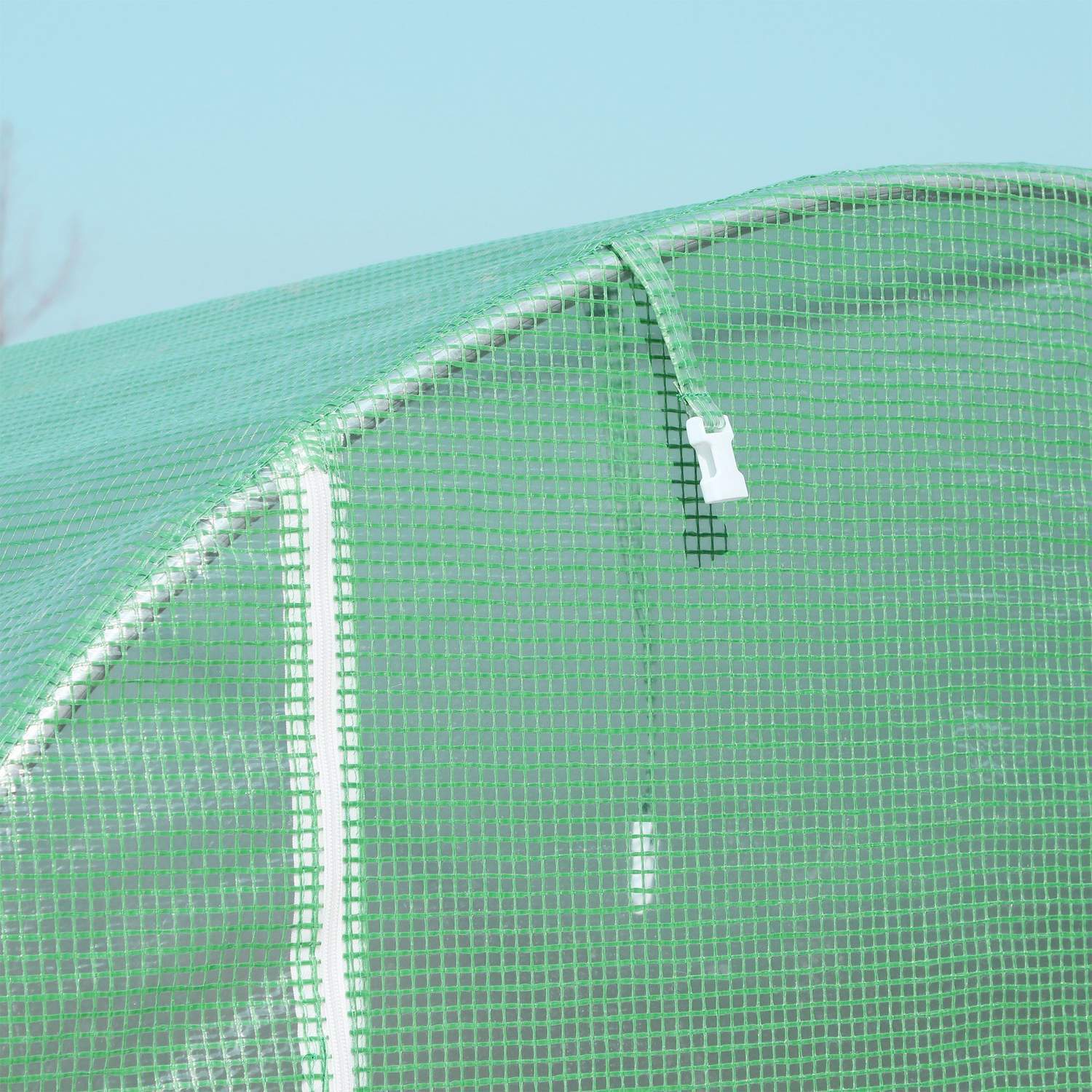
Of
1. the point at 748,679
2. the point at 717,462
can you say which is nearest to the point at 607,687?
the point at 748,679

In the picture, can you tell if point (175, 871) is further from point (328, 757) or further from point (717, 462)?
point (717, 462)

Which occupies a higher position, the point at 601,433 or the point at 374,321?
the point at 374,321

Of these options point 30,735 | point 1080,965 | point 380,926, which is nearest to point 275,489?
point 30,735

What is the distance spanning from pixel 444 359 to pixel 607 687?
2.24 feet

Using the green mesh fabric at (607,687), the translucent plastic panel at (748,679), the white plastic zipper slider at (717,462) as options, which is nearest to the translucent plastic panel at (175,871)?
the green mesh fabric at (607,687)

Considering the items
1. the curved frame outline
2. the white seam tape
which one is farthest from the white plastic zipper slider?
the white seam tape

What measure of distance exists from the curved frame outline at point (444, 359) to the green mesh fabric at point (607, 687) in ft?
0.05

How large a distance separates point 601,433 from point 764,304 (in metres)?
0.48

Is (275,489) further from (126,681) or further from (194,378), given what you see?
(194,378)

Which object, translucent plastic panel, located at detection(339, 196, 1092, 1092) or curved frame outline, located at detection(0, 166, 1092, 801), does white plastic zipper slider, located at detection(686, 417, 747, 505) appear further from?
curved frame outline, located at detection(0, 166, 1092, 801)

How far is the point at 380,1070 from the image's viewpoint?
2053 millimetres

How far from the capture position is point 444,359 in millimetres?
2238

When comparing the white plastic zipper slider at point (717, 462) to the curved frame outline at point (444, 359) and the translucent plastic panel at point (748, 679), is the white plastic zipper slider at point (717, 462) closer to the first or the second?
the translucent plastic panel at point (748, 679)

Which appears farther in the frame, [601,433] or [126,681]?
[601,433]
